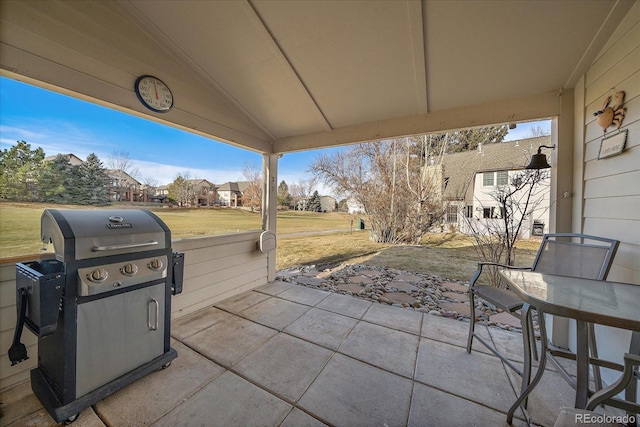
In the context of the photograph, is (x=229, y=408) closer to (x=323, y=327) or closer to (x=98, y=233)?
(x=323, y=327)

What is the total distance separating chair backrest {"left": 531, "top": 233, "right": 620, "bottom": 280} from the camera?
1.58m

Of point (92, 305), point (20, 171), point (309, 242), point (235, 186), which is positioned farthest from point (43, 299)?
point (309, 242)

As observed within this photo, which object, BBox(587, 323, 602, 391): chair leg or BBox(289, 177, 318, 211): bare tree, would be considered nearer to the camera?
BBox(587, 323, 602, 391): chair leg

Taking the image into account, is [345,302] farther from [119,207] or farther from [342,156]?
[342,156]

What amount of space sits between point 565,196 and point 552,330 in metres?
1.32

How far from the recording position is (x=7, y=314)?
1.62 meters

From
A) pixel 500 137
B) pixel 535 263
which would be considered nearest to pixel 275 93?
pixel 535 263

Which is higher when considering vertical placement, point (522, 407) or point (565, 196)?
point (565, 196)

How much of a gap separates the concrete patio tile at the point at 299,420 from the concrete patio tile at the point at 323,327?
73cm

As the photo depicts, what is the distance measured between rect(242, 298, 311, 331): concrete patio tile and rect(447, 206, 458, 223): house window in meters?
7.15

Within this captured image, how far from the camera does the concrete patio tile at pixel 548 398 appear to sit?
1.48m

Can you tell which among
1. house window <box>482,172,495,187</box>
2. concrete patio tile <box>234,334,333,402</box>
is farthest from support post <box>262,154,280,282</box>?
house window <box>482,172,495,187</box>

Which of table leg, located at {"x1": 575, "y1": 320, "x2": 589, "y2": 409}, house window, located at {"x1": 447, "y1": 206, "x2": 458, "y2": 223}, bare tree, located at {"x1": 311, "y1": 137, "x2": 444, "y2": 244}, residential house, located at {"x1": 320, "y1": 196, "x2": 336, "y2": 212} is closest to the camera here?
table leg, located at {"x1": 575, "y1": 320, "x2": 589, "y2": 409}

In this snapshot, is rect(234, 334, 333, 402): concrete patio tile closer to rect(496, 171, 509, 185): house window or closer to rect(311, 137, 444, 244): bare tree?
rect(311, 137, 444, 244): bare tree
